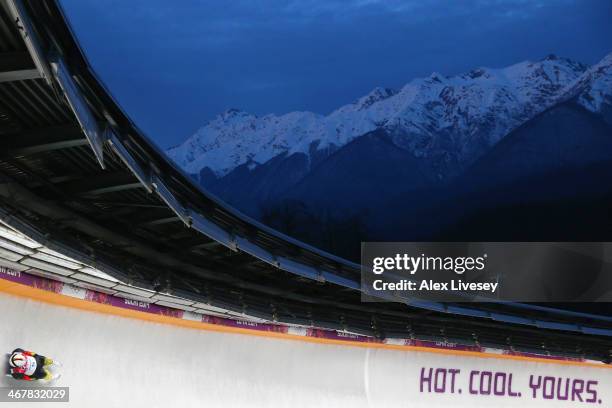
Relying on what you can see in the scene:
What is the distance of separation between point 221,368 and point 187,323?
149 centimetres

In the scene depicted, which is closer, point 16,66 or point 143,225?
point 16,66

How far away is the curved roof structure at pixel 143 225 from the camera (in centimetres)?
576

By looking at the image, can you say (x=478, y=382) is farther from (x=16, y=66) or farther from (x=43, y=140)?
(x=16, y=66)

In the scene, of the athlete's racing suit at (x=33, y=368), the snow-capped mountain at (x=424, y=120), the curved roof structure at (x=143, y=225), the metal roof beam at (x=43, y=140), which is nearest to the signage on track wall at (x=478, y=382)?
the curved roof structure at (x=143, y=225)

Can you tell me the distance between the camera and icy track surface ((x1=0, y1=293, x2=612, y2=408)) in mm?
11516

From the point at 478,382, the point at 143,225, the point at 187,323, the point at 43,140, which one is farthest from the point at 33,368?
the point at 478,382

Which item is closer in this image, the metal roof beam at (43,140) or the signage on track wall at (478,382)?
the metal roof beam at (43,140)

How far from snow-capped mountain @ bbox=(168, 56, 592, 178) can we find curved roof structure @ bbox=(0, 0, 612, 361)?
71.6m

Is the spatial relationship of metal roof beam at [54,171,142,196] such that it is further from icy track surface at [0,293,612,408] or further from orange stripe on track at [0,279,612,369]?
icy track surface at [0,293,612,408]

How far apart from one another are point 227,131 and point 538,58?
48.0 m

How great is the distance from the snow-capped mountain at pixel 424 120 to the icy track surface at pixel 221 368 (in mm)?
70650

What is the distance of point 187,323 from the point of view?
14.7m

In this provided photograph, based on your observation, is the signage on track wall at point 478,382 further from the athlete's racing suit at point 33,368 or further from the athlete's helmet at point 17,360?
the athlete's helmet at point 17,360

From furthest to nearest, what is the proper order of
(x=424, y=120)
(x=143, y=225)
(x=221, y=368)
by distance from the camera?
(x=424, y=120)
(x=221, y=368)
(x=143, y=225)
